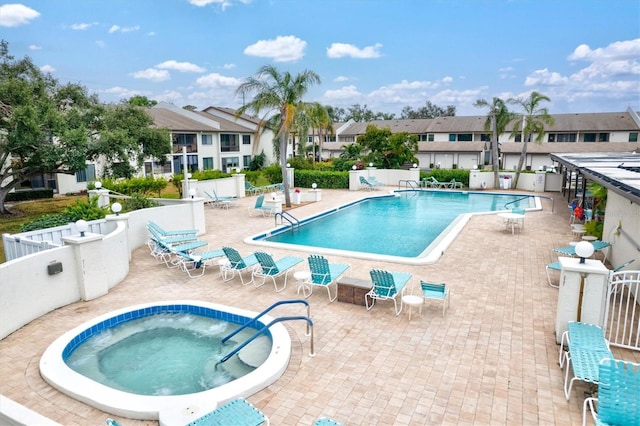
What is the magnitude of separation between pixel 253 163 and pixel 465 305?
129ft

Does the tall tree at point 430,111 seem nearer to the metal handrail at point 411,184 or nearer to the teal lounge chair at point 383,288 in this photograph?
the metal handrail at point 411,184

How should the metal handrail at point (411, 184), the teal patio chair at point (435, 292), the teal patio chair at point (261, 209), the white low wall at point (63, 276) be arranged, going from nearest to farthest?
the white low wall at point (63, 276)
the teal patio chair at point (435, 292)
the teal patio chair at point (261, 209)
the metal handrail at point (411, 184)

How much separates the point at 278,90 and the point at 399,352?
52.6 ft

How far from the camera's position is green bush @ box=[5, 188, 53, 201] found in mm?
25406

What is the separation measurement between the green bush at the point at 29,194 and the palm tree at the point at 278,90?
52.4ft

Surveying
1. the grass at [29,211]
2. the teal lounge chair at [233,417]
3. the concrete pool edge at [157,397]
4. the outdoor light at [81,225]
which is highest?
the outdoor light at [81,225]

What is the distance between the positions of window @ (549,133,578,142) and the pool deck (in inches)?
1681

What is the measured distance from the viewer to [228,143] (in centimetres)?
4438

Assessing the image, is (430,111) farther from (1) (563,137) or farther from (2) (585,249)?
(2) (585,249)

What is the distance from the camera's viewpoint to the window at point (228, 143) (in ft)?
143

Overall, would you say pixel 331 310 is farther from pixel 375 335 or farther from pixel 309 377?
pixel 309 377

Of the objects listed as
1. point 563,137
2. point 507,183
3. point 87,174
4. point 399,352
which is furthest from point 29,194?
point 563,137

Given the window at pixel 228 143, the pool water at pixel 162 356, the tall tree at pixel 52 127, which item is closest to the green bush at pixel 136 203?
the tall tree at pixel 52 127

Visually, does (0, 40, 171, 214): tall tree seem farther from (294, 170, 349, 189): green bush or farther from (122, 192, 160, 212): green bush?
(294, 170, 349, 189): green bush
